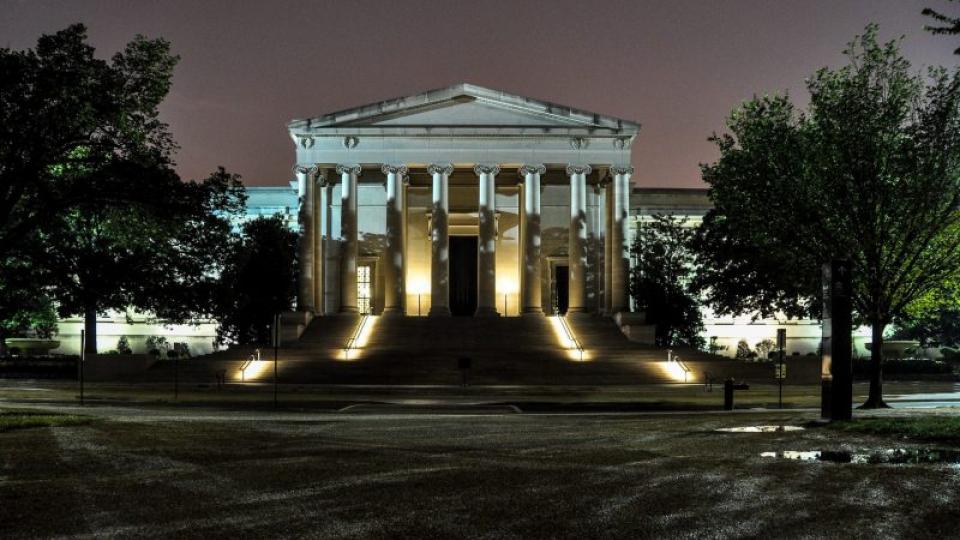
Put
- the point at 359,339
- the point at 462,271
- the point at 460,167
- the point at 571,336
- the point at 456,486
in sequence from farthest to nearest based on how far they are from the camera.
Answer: the point at 462,271, the point at 460,167, the point at 571,336, the point at 359,339, the point at 456,486

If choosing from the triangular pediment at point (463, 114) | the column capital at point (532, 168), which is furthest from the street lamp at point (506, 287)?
the triangular pediment at point (463, 114)

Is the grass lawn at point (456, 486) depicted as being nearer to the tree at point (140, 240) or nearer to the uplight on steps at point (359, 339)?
the tree at point (140, 240)

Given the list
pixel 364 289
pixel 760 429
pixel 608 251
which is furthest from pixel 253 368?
pixel 760 429

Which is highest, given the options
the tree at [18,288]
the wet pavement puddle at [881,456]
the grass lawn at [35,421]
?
the tree at [18,288]

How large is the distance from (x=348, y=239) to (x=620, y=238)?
16.7 m

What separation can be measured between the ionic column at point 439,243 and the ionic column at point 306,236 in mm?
7320

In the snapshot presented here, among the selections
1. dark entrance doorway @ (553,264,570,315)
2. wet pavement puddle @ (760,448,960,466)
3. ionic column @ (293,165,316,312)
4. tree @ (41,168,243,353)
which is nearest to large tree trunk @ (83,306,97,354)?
ionic column @ (293,165,316,312)

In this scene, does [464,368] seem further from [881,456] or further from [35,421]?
[881,456]

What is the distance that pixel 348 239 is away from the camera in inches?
2438

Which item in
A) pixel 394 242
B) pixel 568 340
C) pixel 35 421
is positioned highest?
pixel 394 242

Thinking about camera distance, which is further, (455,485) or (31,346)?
(31,346)

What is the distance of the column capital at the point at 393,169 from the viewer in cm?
6206

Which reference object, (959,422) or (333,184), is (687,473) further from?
(333,184)

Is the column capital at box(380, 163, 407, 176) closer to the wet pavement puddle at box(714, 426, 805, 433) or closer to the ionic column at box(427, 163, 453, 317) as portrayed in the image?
the ionic column at box(427, 163, 453, 317)
